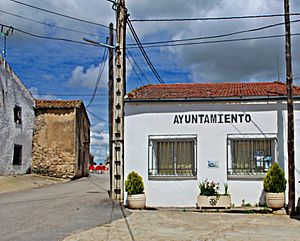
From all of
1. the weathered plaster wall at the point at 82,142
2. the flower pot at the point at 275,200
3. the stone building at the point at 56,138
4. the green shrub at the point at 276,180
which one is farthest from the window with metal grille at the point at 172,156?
the weathered plaster wall at the point at 82,142

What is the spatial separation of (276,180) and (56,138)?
17.4 metres

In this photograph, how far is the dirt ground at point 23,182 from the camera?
68.3 feet

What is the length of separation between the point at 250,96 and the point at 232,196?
3.47 metres

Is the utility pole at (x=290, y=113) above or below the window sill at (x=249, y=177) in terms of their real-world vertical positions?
above

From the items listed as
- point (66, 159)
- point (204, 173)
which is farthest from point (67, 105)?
point (204, 173)

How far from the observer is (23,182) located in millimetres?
23172

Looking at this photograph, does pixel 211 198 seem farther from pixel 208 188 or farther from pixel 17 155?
pixel 17 155

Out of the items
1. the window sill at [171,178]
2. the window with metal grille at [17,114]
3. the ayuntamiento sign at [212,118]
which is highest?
the window with metal grille at [17,114]

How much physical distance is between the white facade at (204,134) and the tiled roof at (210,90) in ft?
1.29

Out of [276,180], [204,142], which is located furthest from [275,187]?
[204,142]

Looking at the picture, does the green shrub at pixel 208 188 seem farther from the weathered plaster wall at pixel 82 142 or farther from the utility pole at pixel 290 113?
the weathered plaster wall at pixel 82 142

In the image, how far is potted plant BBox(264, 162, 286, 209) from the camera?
1359 centimetres

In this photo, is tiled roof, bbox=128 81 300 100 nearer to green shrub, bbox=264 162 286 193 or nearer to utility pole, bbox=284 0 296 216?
utility pole, bbox=284 0 296 216

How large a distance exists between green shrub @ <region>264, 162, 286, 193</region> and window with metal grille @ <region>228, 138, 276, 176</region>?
0.80 meters
